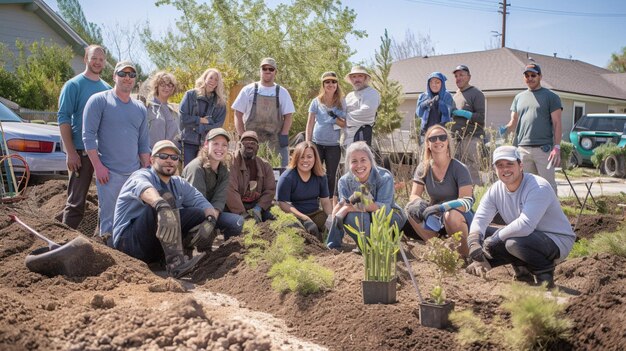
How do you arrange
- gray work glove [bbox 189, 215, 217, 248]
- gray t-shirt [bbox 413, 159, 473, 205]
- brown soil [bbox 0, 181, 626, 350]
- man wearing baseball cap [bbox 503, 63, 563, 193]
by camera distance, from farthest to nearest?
man wearing baseball cap [bbox 503, 63, 563, 193], gray t-shirt [bbox 413, 159, 473, 205], gray work glove [bbox 189, 215, 217, 248], brown soil [bbox 0, 181, 626, 350]

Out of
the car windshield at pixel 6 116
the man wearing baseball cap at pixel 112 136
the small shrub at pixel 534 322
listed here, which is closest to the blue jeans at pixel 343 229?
the man wearing baseball cap at pixel 112 136

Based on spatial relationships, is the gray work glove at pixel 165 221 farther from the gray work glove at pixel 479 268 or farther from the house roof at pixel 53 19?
the house roof at pixel 53 19

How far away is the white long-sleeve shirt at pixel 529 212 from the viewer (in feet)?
17.4

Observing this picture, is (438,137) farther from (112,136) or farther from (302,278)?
(112,136)

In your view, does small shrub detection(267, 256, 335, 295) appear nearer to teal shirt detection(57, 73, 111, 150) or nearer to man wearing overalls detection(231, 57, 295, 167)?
teal shirt detection(57, 73, 111, 150)

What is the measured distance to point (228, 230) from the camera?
22.8ft

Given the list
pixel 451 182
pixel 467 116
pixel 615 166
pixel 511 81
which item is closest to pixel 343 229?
pixel 451 182

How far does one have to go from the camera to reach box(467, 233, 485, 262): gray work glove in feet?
17.7

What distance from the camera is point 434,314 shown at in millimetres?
4000

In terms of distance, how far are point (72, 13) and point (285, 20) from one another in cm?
2505

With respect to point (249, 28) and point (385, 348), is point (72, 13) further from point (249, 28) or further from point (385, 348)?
point (385, 348)

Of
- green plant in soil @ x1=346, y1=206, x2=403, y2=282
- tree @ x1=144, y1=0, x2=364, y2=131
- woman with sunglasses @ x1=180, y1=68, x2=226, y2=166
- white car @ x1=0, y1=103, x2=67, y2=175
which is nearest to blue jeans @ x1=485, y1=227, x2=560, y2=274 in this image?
green plant in soil @ x1=346, y1=206, x2=403, y2=282

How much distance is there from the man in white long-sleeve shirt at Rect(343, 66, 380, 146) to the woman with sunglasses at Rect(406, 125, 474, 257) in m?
1.90

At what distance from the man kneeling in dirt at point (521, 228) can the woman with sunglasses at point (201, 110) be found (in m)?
3.89
